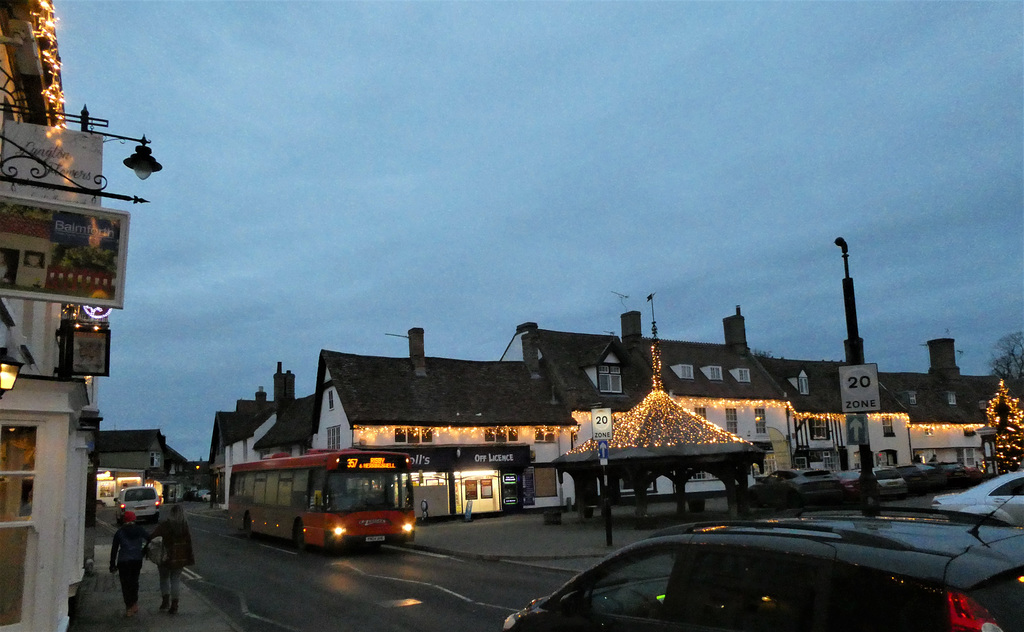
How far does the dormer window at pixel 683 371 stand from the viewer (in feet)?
148

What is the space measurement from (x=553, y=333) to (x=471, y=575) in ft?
95.0

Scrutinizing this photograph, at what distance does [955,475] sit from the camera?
1407 inches

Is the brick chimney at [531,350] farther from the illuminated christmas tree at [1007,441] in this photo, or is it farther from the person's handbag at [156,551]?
the person's handbag at [156,551]

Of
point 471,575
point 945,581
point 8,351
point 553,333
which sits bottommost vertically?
point 471,575

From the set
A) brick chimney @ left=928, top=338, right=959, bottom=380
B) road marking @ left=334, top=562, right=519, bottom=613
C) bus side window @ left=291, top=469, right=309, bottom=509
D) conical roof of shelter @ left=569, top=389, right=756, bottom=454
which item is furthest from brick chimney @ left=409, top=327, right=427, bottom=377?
brick chimney @ left=928, top=338, right=959, bottom=380

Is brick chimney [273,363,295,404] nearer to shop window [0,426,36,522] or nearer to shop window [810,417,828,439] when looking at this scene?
shop window [810,417,828,439]

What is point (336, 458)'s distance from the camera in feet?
74.2

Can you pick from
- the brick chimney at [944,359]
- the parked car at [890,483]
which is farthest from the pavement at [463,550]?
the brick chimney at [944,359]

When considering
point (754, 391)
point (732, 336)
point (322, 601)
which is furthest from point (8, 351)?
point (732, 336)

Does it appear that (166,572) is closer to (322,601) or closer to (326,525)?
(322,601)

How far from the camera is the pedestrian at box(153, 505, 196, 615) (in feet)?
41.4

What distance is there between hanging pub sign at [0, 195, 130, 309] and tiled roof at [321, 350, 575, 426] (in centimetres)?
2551

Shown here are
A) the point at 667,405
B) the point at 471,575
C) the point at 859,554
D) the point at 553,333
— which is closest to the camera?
the point at 859,554

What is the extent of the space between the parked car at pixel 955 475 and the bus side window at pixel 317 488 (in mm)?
28864
